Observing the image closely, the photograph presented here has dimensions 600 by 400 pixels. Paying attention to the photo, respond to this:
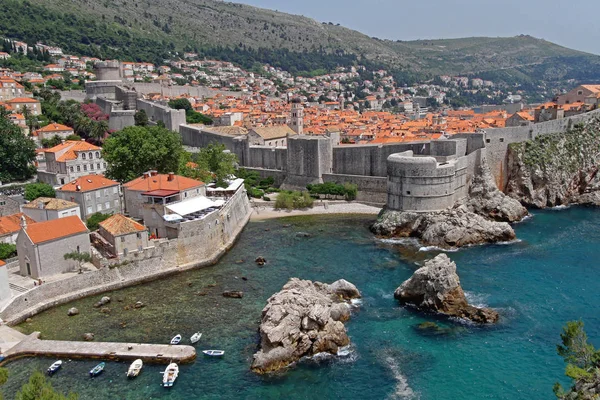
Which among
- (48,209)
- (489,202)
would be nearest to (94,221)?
(48,209)

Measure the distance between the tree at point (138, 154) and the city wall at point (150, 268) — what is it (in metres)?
6.05

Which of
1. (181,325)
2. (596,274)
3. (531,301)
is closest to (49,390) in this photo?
(181,325)

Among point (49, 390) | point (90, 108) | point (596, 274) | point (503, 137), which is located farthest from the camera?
point (90, 108)

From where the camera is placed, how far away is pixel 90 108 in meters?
53.7

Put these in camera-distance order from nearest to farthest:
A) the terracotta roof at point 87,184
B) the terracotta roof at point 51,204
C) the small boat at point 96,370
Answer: the small boat at point 96,370, the terracotta roof at point 51,204, the terracotta roof at point 87,184

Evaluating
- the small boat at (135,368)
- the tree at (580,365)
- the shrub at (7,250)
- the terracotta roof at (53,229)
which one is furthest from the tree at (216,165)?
the tree at (580,365)

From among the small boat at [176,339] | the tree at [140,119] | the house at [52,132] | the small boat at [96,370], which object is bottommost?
the small boat at [96,370]

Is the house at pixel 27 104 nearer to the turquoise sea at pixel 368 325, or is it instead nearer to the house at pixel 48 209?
the house at pixel 48 209

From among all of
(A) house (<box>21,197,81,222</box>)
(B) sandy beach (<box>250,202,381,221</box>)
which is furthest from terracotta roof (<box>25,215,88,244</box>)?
(B) sandy beach (<box>250,202,381,221</box>)

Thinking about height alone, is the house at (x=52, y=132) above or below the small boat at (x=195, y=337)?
above

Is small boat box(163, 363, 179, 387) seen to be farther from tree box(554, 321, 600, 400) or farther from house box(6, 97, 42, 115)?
house box(6, 97, 42, 115)

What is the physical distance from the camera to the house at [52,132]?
4283cm

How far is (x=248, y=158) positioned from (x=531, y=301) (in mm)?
29249

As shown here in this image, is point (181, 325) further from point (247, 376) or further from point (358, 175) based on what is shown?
point (358, 175)
